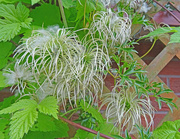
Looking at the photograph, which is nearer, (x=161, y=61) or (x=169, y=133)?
(x=169, y=133)

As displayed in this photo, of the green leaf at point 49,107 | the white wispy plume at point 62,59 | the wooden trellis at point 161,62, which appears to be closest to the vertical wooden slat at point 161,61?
the wooden trellis at point 161,62

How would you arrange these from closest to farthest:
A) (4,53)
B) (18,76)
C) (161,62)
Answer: (18,76) → (4,53) → (161,62)

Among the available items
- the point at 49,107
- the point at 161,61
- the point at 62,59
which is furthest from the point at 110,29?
the point at 161,61

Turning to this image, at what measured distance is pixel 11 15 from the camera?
2.06ft

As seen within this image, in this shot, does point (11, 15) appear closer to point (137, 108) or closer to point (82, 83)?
point (82, 83)

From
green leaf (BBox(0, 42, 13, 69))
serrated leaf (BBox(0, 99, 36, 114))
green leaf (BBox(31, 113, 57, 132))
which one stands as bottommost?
green leaf (BBox(31, 113, 57, 132))

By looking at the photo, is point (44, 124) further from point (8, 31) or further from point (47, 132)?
point (8, 31)

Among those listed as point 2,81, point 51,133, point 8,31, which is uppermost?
point 8,31

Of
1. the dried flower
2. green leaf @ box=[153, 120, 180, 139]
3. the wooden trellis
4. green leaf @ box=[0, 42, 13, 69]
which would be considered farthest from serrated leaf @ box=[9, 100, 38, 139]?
the wooden trellis

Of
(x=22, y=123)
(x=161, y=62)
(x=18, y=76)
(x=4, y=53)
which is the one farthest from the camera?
(x=161, y=62)

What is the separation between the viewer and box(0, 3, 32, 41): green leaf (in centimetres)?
57

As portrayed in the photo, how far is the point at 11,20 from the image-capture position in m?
0.62

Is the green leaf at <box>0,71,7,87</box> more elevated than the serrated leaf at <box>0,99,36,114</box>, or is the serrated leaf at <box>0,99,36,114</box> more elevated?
the serrated leaf at <box>0,99,36,114</box>

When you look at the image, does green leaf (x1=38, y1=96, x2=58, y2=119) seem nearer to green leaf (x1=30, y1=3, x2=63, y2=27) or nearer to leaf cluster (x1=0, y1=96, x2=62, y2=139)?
leaf cluster (x1=0, y1=96, x2=62, y2=139)
